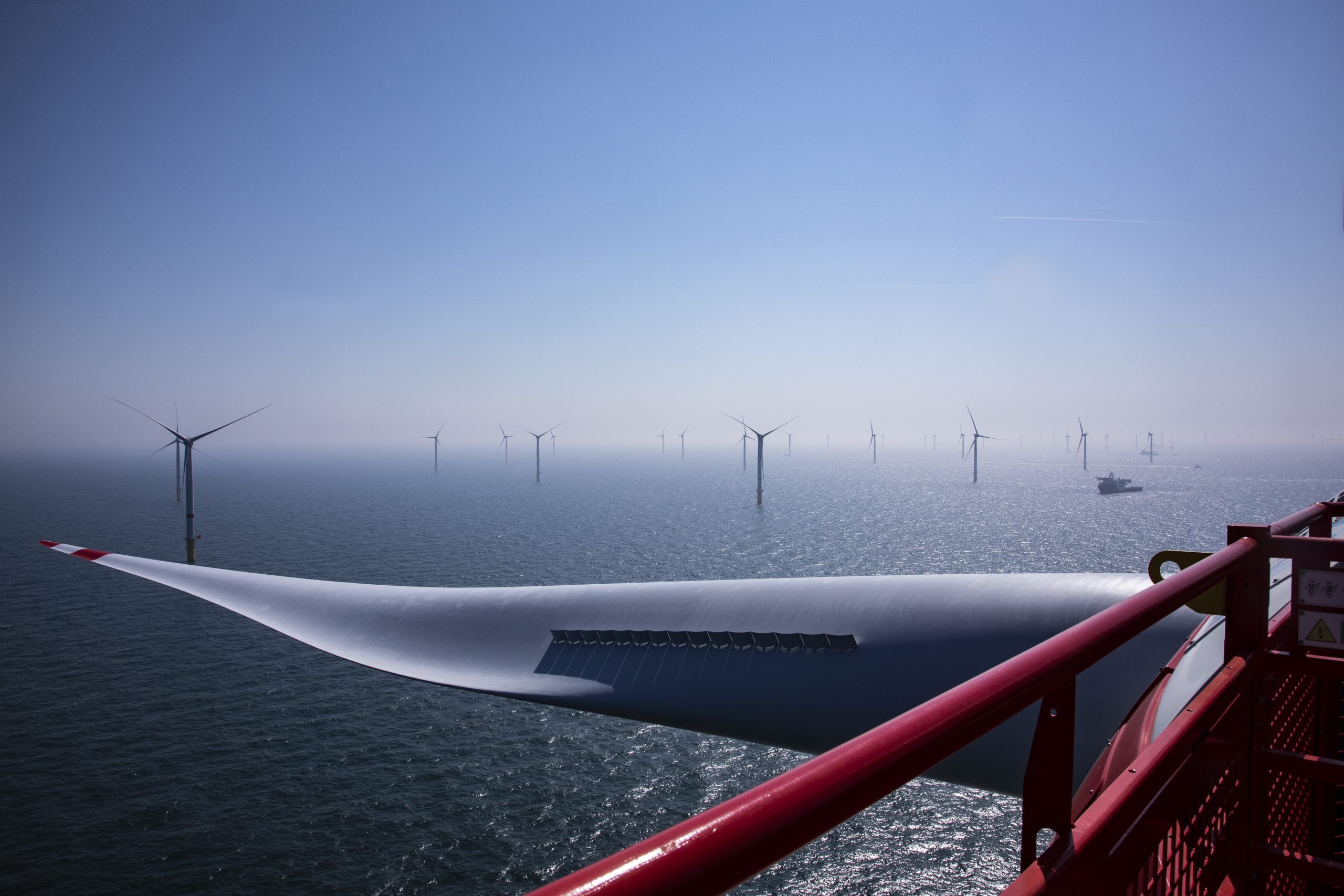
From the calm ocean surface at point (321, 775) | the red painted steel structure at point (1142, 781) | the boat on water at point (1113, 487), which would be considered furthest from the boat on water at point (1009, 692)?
the boat on water at point (1113, 487)

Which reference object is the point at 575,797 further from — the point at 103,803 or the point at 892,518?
the point at 892,518

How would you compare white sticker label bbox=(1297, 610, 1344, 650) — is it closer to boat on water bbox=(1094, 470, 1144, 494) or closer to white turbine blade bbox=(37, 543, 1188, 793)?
white turbine blade bbox=(37, 543, 1188, 793)

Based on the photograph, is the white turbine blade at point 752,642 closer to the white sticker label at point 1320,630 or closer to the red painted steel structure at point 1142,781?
the red painted steel structure at point 1142,781

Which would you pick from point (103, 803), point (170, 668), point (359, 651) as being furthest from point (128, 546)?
point (359, 651)

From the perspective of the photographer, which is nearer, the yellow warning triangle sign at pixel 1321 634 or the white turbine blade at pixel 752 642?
the yellow warning triangle sign at pixel 1321 634

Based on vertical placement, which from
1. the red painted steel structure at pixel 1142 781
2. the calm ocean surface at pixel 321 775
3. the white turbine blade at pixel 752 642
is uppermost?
the red painted steel structure at pixel 1142 781

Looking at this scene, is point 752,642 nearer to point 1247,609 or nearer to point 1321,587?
point 1321,587

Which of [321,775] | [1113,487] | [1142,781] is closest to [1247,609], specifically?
[1142,781]
